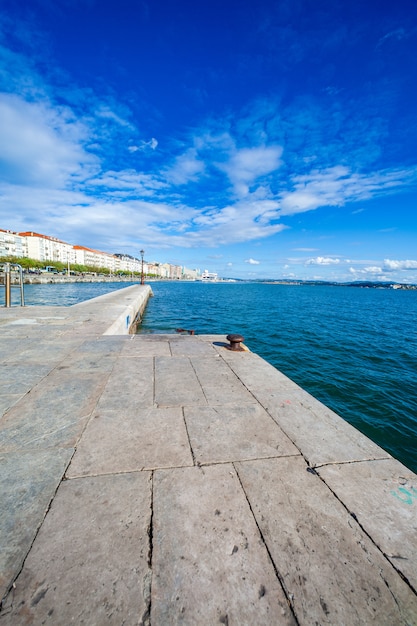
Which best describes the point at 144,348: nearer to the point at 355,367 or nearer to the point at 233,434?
the point at 233,434

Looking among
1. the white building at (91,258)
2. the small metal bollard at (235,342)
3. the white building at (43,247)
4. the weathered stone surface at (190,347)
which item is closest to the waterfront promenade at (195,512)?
the weathered stone surface at (190,347)

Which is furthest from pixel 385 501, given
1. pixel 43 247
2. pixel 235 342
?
pixel 43 247


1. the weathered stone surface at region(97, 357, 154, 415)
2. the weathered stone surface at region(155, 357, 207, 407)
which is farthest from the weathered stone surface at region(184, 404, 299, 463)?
the weathered stone surface at region(97, 357, 154, 415)

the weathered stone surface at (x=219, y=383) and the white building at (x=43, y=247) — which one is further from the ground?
the white building at (x=43, y=247)

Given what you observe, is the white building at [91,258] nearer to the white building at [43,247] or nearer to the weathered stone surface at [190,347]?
the white building at [43,247]

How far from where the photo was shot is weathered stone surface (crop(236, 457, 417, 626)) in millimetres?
1211

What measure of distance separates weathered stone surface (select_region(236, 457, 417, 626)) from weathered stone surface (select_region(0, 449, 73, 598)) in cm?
142

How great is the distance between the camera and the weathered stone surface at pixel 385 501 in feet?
4.92

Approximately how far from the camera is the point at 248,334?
15.3 metres

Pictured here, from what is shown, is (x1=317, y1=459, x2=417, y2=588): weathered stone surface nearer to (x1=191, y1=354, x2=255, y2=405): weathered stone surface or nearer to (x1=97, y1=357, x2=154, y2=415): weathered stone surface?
(x1=191, y1=354, x2=255, y2=405): weathered stone surface

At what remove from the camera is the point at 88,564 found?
1.33 meters

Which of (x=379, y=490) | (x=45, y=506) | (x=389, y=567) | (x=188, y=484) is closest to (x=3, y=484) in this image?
(x=45, y=506)

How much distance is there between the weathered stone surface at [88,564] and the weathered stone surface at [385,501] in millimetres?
1428

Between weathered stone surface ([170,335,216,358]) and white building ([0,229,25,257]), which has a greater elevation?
white building ([0,229,25,257])
